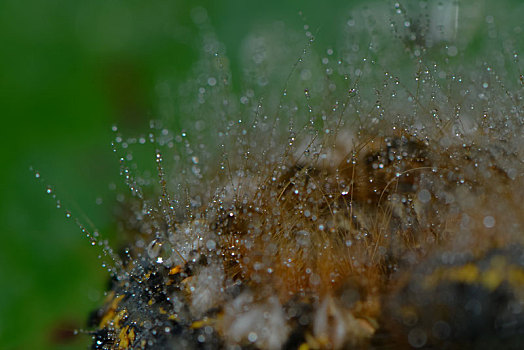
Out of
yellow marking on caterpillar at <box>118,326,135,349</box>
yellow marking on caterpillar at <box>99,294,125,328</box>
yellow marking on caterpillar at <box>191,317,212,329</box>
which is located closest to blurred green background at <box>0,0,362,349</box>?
yellow marking on caterpillar at <box>99,294,125,328</box>

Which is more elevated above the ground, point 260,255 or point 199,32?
A: point 199,32

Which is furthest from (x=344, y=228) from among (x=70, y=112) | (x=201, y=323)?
(x=70, y=112)

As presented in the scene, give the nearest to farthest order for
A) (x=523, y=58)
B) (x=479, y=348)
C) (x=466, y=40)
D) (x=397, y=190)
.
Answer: (x=479, y=348), (x=397, y=190), (x=523, y=58), (x=466, y=40)

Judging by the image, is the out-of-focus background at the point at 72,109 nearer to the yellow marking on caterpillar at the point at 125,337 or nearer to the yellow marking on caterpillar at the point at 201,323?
the yellow marking on caterpillar at the point at 125,337

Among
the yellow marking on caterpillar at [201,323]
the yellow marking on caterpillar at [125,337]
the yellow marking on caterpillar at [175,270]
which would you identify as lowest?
the yellow marking on caterpillar at [125,337]

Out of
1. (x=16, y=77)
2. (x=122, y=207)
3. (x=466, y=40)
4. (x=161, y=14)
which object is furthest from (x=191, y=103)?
(x=466, y=40)

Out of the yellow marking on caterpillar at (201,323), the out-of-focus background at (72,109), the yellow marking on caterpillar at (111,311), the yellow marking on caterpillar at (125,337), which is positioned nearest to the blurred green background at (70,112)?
the out-of-focus background at (72,109)

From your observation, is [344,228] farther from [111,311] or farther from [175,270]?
[111,311]

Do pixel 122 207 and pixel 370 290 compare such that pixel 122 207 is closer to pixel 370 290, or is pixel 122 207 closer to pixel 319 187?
pixel 319 187
